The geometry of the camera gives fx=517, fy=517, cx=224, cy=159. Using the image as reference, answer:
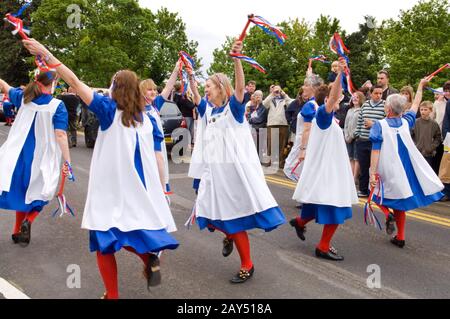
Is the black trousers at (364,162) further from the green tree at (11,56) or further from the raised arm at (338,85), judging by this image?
the green tree at (11,56)

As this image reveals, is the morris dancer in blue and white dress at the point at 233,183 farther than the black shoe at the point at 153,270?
Yes

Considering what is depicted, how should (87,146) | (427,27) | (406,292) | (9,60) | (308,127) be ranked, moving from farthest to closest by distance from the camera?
(9,60), (427,27), (87,146), (308,127), (406,292)

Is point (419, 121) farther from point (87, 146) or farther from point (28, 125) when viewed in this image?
point (87, 146)

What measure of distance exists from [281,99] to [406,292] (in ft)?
26.2

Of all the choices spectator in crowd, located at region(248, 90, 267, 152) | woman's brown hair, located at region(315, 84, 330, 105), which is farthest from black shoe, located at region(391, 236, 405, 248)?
spectator in crowd, located at region(248, 90, 267, 152)

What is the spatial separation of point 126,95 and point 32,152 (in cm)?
250

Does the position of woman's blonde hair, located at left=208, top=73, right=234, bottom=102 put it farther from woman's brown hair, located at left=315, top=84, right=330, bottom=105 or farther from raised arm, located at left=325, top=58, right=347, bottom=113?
woman's brown hair, located at left=315, top=84, right=330, bottom=105

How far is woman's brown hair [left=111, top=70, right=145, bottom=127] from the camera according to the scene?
3.91 metres

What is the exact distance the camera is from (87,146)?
16.4 m

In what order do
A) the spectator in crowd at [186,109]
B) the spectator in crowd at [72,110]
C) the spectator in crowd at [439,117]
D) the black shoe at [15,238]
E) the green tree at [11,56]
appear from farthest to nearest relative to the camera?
the green tree at [11,56]
the spectator in crowd at [72,110]
the spectator in crowd at [186,109]
the spectator in crowd at [439,117]
the black shoe at [15,238]

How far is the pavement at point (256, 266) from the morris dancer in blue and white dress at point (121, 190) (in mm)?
704

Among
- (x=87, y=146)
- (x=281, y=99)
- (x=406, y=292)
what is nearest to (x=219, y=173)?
(x=406, y=292)

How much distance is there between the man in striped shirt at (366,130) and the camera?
879 centimetres

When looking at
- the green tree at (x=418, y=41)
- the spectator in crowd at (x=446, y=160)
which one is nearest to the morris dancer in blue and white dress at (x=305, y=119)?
the spectator in crowd at (x=446, y=160)
